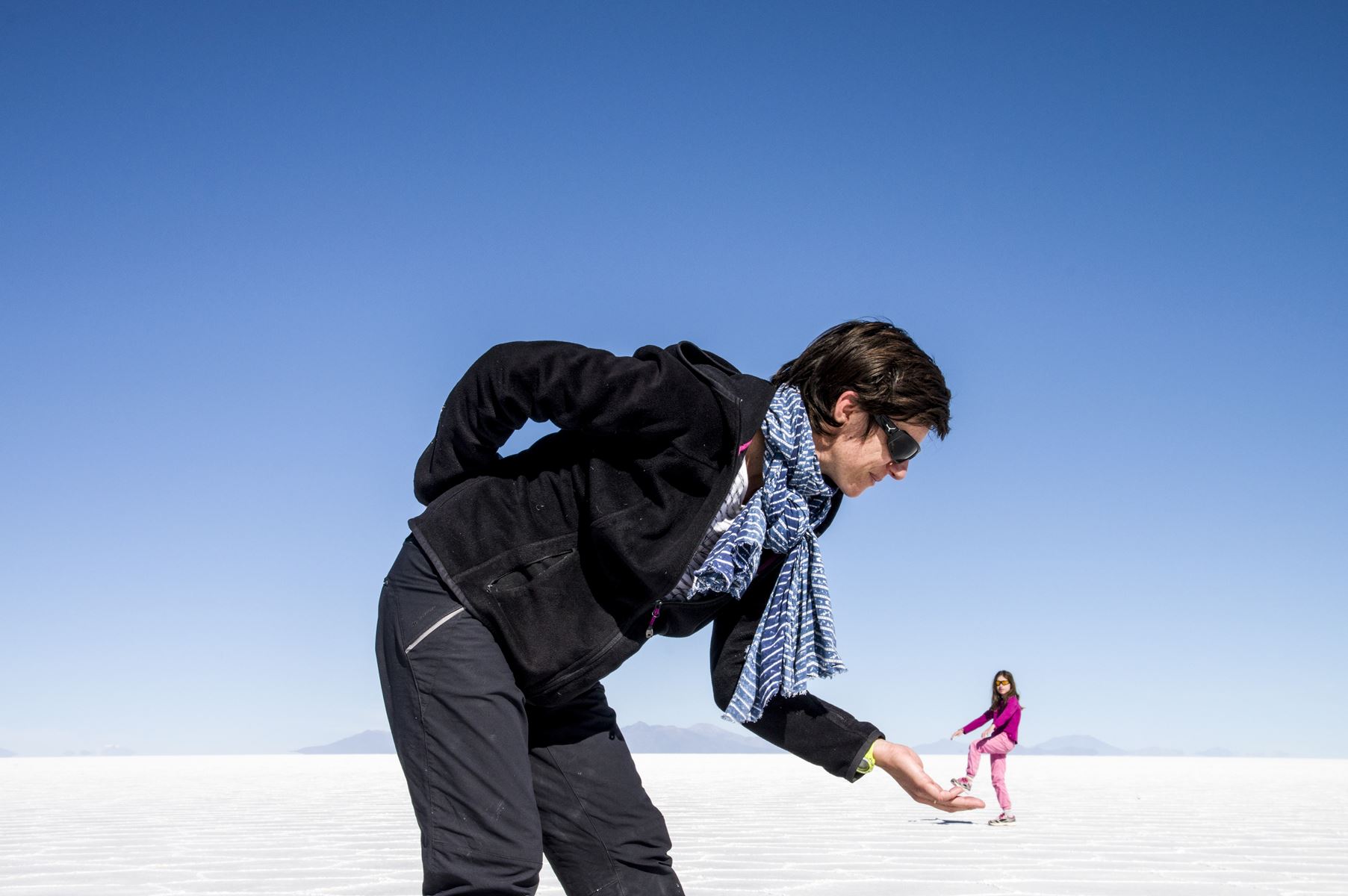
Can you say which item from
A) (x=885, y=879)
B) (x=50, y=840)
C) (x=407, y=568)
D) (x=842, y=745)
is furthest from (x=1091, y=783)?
(x=407, y=568)

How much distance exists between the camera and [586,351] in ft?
6.48

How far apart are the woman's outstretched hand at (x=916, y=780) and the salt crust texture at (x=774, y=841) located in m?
2.01

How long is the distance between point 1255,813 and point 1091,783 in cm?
451

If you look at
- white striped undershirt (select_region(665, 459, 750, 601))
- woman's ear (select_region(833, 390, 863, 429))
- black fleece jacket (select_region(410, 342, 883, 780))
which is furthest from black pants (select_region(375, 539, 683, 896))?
woman's ear (select_region(833, 390, 863, 429))

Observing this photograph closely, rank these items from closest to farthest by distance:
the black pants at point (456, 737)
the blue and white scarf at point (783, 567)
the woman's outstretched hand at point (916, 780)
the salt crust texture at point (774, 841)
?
the black pants at point (456, 737) → the blue and white scarf at point (783, 567) → the woman's outstretched hand at point (916, 780) → the salt crust texture at point (774, 841)

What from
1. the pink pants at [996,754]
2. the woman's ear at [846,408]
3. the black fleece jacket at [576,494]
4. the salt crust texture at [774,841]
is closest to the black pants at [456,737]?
the black fleece jacket at [576,494]

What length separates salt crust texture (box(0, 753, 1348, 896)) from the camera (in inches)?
182

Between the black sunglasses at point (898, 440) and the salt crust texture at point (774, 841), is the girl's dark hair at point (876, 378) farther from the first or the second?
the salt crust texture at point (774, 841)

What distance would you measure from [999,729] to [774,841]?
3.01 m

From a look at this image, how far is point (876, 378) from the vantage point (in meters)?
2.26

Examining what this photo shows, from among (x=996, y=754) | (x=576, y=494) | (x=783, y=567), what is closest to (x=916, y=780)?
(x=783, y=567)

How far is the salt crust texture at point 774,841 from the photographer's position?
4.63 metres

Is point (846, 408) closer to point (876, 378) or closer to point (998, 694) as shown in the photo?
point (876, 378)

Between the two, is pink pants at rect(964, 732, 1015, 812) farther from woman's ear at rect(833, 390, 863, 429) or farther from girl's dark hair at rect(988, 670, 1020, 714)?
woman's ear at rect(833, 390, 863, 429)
